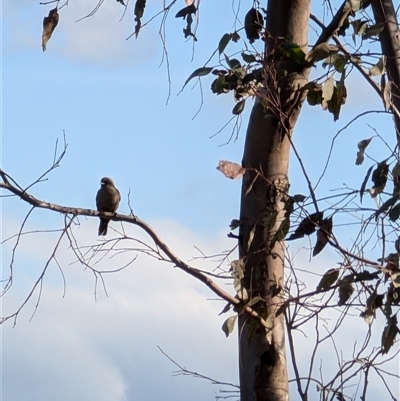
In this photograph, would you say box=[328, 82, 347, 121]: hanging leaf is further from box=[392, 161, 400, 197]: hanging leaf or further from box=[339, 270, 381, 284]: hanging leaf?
box=[339, 270, 381, 284]: hanging leaf

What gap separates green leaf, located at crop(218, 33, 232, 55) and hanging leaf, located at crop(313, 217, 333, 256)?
77 centimetres

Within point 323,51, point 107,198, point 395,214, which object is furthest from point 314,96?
point 107,198

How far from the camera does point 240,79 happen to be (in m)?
2.96

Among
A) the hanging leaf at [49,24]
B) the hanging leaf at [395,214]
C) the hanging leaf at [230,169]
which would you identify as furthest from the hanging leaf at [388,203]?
the hanging leaf at [49,24]

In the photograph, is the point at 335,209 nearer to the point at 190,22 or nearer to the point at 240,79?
the point at 240,79

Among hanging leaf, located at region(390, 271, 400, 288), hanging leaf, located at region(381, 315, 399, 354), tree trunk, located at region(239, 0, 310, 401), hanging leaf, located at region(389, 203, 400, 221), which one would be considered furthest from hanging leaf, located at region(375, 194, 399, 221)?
tree trunk, located at region(239, 0, 310, 401)

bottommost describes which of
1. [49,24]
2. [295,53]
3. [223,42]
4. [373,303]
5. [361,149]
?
[373,303]

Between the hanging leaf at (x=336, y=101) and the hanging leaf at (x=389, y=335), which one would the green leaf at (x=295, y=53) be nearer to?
the hanging leaf at (x=336, y=101)

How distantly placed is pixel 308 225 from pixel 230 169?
0.34 meters

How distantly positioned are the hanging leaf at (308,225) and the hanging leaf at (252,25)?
805 millimetres

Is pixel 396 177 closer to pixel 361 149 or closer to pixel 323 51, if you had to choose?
pixel 361 149

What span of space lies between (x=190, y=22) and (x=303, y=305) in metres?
1.24

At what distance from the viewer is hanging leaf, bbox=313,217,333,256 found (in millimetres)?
2604

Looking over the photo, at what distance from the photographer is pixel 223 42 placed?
3.00 metres
